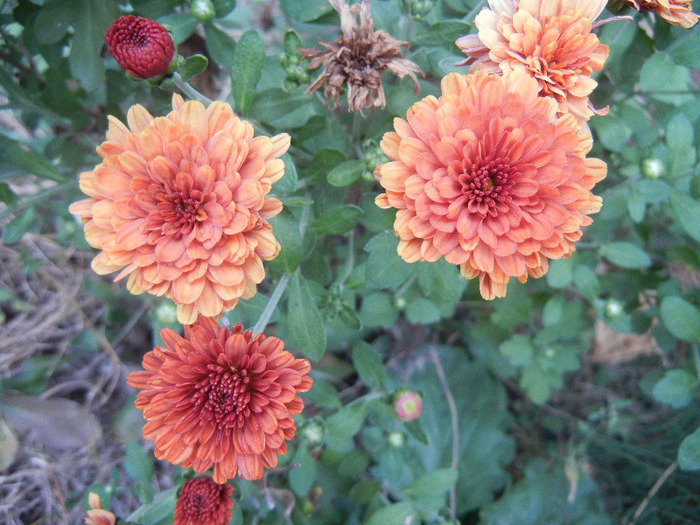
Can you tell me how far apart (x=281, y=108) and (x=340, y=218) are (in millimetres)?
556

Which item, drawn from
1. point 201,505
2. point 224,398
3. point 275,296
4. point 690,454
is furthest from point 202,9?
point 690,454

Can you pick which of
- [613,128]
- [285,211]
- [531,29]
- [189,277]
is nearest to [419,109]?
[531,29]

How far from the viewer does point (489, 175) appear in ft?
5.08

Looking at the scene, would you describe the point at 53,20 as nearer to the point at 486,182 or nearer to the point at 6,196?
the point at 6,196

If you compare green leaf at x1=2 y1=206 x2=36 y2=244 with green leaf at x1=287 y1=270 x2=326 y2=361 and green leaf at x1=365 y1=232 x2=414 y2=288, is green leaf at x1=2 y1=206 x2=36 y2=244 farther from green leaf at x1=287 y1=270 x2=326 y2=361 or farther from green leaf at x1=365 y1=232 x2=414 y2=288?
green leaf at x1=365 y1=232 x2=414 y2=288

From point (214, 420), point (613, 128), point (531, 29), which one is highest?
point (531, 29)

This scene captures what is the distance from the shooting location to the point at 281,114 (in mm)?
2025

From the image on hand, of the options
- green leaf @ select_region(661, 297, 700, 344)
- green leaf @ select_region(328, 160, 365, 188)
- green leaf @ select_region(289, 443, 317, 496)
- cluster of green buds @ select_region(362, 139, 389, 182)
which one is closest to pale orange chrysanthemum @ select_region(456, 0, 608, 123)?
cluster of green buds @ select_region(362, 139, 389, 182)

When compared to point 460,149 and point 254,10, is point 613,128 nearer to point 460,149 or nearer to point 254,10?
point 460,149

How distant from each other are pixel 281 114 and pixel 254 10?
9.07ft

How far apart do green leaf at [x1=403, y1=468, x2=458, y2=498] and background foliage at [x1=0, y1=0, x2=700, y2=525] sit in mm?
11

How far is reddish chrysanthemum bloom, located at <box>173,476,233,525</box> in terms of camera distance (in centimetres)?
172

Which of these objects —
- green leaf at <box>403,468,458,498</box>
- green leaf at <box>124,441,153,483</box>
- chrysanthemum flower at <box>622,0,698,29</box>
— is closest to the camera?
chrysanthemum flower at <box>622,0,698,29</box>

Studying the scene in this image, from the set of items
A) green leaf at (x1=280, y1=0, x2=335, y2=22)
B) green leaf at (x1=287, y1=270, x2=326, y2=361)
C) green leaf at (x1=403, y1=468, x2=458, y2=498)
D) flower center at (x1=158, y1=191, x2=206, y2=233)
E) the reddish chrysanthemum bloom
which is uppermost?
green leaf at (x1=280, y1=0, x2=335, y2=22)
